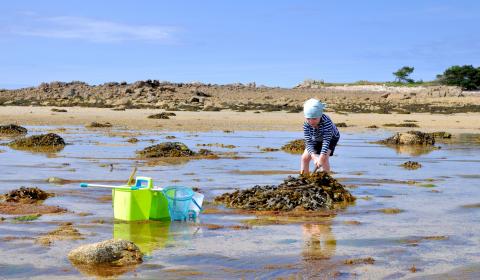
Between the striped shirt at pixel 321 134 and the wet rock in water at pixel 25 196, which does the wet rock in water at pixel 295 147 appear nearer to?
the striped shirt at pixel 321 134

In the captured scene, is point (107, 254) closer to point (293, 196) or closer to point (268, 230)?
point (268, 230)

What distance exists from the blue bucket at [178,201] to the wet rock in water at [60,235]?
103 cm

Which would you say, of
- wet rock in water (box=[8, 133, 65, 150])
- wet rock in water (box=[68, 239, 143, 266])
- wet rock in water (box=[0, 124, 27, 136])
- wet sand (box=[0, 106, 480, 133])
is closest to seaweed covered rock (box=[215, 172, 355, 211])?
wet rock in water (box=[68, 239, 143, 266])

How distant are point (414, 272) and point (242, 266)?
1308 mm

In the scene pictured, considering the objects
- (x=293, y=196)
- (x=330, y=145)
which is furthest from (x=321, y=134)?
(x=293, y=196)

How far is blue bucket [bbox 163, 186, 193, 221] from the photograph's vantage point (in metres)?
Answer: 7.41

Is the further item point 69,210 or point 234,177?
point 234,177

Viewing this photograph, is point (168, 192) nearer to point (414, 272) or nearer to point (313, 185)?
point (313, 185)

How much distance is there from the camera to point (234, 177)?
38.0 feet

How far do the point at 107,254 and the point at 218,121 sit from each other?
25.0 metres

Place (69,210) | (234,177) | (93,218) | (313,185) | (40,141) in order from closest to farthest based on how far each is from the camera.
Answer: (93,218)
(69,210)
(313,185)
(234,177)
(40,141)

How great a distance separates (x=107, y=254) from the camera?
220 inches

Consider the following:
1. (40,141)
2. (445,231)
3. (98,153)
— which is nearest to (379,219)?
(445,231)

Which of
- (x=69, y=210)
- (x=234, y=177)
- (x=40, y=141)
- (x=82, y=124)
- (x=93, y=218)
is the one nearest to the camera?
(x=93, y=218)
